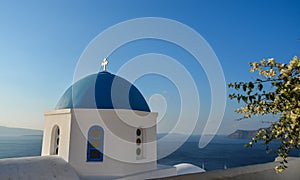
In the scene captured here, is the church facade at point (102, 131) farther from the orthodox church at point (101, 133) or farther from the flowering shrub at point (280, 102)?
the flowering shrub at point (280, 102)

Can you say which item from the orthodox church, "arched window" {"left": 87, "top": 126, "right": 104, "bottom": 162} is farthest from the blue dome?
"arched window" {"left": 87, "top": 126, "right": 104, "bottom": 162}

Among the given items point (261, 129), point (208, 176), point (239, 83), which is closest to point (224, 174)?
point (208, 176)

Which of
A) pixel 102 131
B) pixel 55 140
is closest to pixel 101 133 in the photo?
pixel 102 131

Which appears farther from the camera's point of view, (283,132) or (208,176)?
(208,176)

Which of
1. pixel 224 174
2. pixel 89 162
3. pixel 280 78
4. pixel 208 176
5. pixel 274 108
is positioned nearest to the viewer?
pixel 280 78

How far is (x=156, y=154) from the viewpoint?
7.48 m

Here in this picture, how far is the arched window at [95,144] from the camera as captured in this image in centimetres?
639

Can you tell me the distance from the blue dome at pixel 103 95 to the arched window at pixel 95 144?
66cm

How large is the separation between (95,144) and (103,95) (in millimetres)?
1410

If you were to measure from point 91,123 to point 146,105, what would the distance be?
203 cm

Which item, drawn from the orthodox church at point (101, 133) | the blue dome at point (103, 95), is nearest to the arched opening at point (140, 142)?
the orthodox church at point (101, 133)

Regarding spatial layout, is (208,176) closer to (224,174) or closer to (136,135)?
(224,174)

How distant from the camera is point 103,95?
22.8ft

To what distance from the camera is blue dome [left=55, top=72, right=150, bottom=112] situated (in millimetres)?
6781
